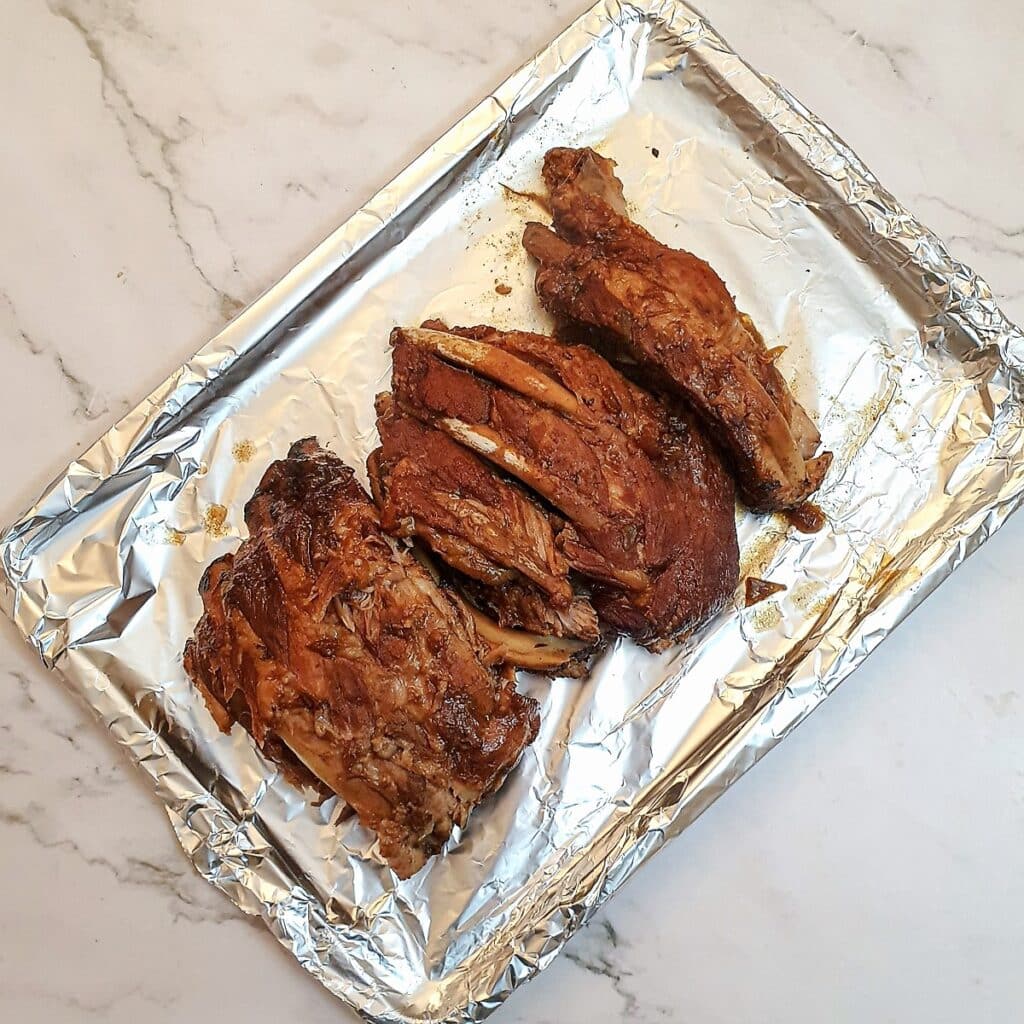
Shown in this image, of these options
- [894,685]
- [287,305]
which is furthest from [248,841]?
[894,685]

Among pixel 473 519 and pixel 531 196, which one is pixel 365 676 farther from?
pixel 531 196

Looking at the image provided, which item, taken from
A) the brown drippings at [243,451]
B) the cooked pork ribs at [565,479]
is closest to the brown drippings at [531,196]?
the cooked pork ribs at [565,479]

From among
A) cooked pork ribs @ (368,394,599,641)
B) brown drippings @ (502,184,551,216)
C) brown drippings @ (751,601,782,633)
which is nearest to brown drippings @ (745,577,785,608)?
brown drippings @ (751,601,782,633)

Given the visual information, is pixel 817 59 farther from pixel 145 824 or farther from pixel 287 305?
pixel 145 824

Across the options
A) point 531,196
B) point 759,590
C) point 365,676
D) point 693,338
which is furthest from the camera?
point 531,196

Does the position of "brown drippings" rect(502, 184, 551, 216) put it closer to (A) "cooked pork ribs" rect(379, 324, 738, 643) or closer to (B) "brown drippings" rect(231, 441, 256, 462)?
(A) "cooked pork ribs" rect(379, 324, 738, 643)

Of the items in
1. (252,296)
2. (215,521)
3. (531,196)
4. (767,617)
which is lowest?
(215,521)

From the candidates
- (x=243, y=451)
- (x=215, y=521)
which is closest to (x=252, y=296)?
(x=243, y=451)

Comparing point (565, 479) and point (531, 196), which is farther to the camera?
point (531, 196)
